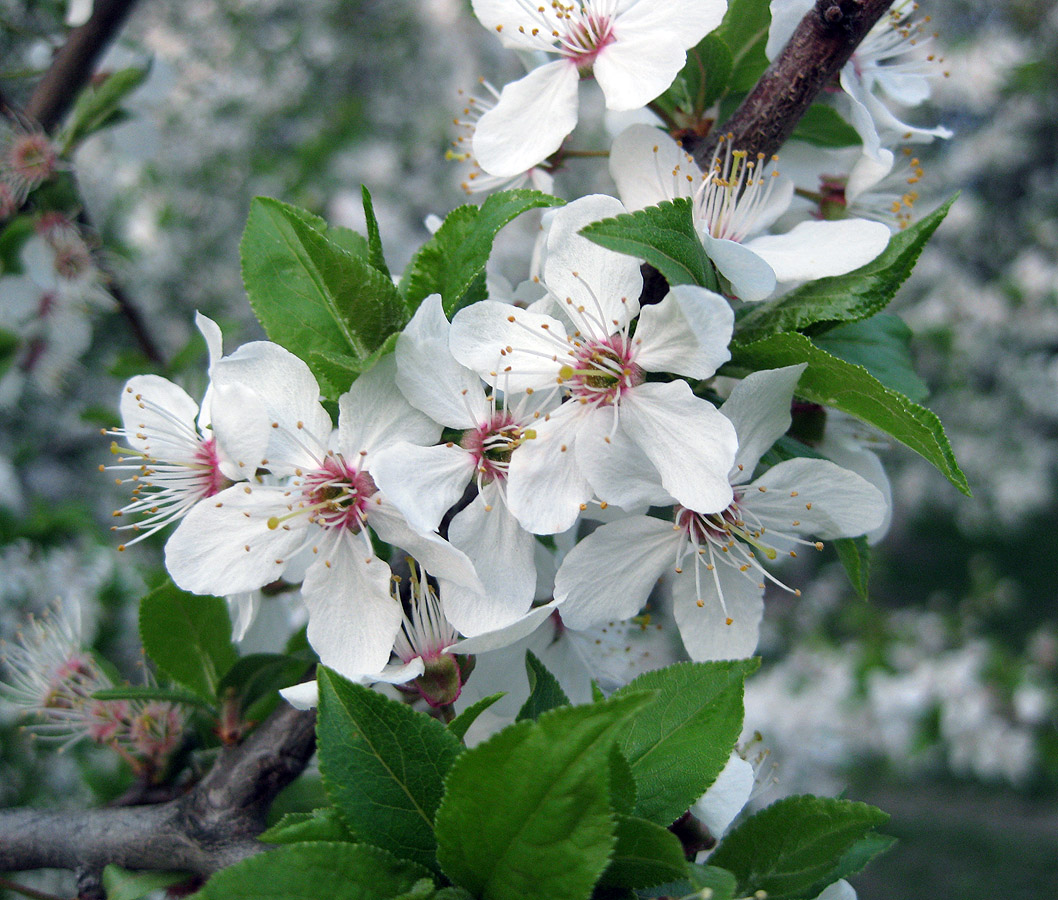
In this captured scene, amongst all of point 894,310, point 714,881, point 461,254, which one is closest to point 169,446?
point 461,254

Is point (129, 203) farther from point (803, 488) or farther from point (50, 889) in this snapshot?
point (803, 488)

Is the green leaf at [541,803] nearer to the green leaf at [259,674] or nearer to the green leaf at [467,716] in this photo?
the green leaf at [467,716]

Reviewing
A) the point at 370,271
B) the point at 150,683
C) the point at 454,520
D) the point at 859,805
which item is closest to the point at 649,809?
the point at 859,805

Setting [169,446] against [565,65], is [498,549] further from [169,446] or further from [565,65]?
[565,65]

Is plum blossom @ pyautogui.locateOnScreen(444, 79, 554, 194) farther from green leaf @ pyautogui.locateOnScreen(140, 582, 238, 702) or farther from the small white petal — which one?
green leaf @ pyautogui.locateOnScreen(140, 582, 238, 702)

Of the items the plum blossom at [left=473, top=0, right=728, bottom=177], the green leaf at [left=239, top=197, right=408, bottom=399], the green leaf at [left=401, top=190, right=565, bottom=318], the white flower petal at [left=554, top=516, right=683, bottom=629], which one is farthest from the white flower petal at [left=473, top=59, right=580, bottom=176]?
the white flower petal at [left=554, top=516, right=683, bottom=629]

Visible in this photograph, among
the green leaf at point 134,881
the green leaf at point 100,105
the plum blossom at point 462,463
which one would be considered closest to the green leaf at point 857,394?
the plum blossom at point 462,463
